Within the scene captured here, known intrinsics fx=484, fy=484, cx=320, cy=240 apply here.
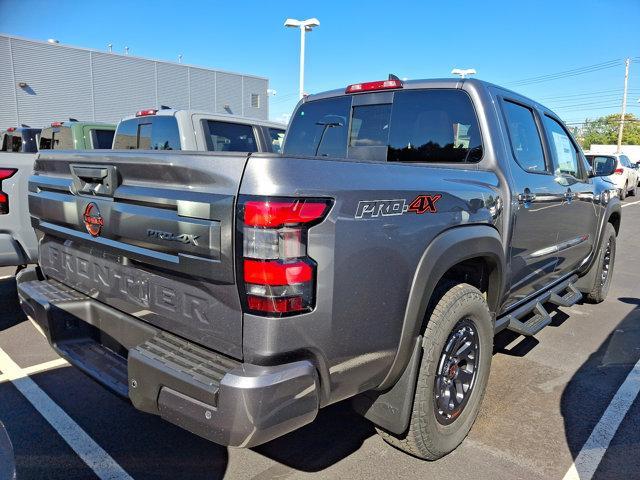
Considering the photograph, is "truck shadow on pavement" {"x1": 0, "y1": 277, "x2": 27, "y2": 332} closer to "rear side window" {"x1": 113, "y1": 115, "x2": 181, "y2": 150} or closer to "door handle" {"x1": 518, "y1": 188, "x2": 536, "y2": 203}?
"rear side window" {"x1": 113, "y1": 115, "x2": 181, "y2": 150}

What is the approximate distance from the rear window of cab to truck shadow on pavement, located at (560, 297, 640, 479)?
5.90 ft

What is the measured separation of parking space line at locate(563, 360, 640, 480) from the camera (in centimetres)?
259

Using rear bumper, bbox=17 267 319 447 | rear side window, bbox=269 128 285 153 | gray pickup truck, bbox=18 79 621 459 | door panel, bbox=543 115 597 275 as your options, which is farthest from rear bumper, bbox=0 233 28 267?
door panel, bbox=543 115 597 275

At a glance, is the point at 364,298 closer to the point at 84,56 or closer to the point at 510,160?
the point at 510,160

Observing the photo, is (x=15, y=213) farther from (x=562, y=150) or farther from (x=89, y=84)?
(x=89, y=84)

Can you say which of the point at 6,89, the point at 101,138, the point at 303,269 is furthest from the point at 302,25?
the point at 303,269

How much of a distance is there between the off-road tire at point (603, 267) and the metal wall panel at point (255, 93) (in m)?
29.1

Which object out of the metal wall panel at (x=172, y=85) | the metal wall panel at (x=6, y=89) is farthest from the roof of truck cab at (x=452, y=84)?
the metal wall panel at (x=172, y=85)

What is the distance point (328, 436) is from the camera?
287 centimetres

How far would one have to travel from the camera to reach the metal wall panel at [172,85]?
92.8 feet

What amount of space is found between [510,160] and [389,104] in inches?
36.4

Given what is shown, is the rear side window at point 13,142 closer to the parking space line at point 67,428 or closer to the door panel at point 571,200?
the parking space line at point 67,428

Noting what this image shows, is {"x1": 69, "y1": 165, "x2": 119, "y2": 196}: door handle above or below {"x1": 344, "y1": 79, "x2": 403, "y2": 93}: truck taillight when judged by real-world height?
below

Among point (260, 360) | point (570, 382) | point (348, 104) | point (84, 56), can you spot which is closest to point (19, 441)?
point (260, 360)
